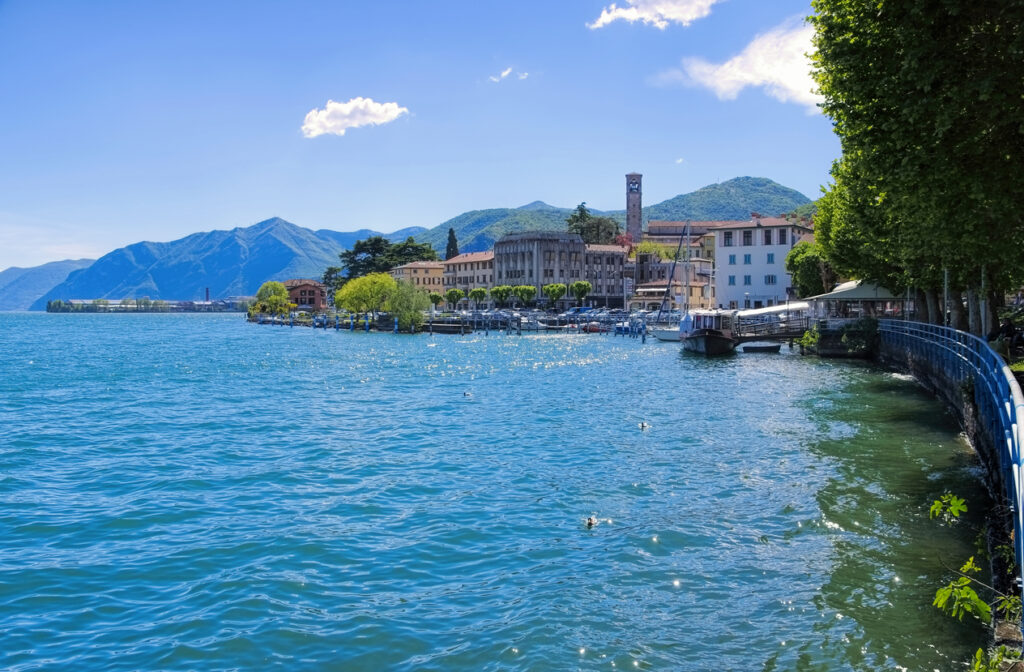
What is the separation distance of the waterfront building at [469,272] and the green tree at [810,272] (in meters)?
79.6

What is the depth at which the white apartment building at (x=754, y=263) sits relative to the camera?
90.2 metres

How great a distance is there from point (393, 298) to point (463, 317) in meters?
11.9

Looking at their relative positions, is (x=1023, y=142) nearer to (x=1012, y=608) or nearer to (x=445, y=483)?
(x=1012, y=608)

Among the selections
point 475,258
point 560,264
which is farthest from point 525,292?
point 475,258

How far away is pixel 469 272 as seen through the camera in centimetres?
16338

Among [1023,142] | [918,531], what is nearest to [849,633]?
[918,531]

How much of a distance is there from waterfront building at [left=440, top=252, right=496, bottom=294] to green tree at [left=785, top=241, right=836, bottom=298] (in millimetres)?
79645

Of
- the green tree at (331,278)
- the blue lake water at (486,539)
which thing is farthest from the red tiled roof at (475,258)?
the blue lake water at (486,539)

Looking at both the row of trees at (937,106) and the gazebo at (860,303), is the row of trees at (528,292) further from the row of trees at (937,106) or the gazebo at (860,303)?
the row of trees at (937,106)

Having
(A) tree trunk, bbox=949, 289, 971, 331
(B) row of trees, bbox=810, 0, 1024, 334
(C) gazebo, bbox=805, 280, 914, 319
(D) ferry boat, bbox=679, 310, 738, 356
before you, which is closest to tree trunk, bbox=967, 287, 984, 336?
(A) tree trunk, bbox=949, 289, 971, 331

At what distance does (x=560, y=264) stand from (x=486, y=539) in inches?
5517

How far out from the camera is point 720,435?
908 inches

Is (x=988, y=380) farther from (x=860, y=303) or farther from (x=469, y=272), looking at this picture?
(x=469, y=272)

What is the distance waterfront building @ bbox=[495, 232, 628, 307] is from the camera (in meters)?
151
